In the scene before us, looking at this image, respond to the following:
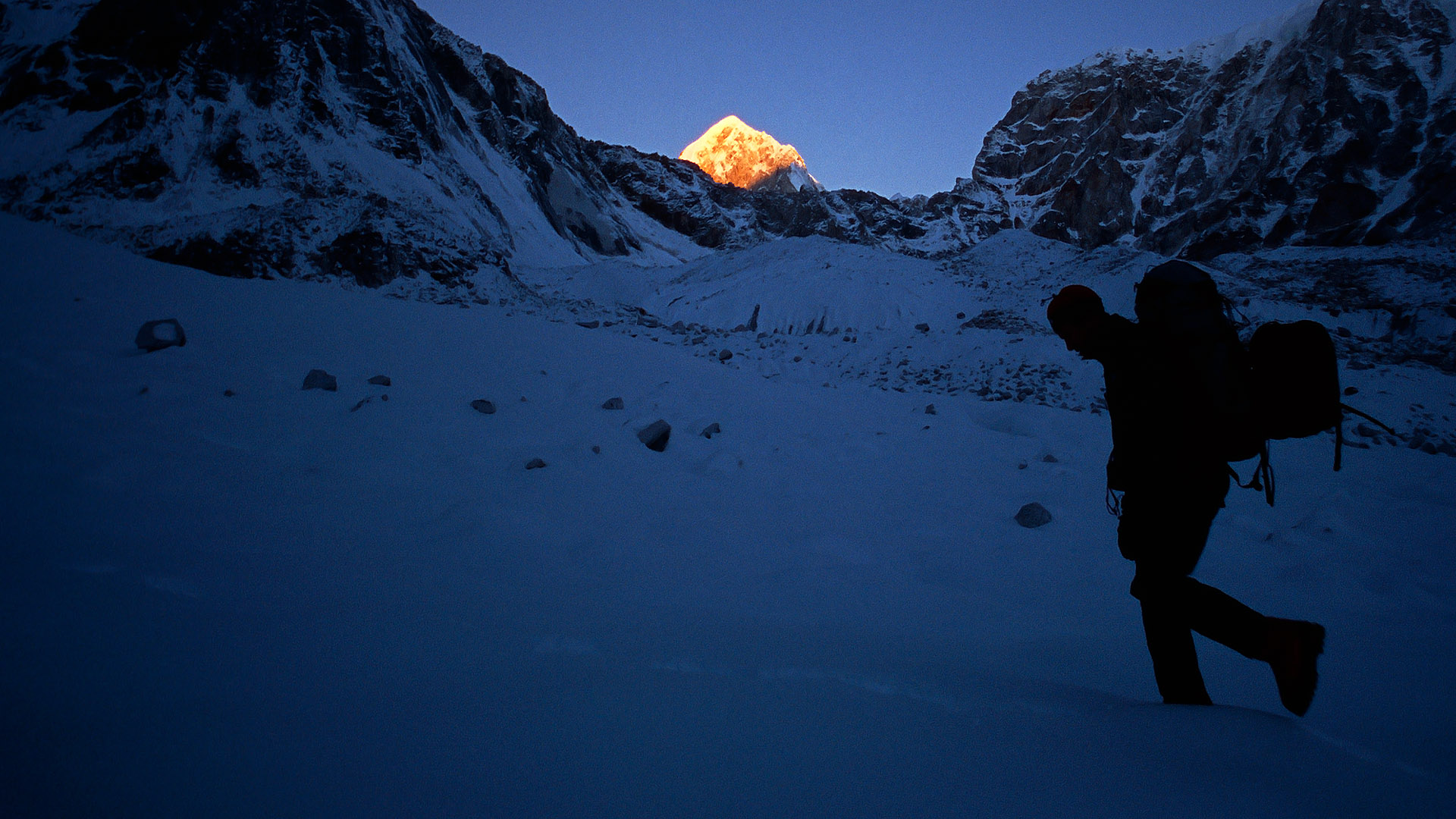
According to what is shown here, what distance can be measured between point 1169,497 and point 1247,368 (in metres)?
0.41

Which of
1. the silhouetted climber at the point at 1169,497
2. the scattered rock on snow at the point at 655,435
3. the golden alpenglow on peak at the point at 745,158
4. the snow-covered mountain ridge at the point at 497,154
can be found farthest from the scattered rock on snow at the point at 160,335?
the golden alpenglow on peak at the point at 745,158

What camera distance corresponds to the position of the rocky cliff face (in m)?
33.6

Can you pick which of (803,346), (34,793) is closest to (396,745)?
(34,793)

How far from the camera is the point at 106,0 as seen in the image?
23078mm

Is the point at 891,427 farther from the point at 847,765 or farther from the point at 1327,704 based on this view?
the point at 847,765

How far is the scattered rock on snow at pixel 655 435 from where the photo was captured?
4469mm

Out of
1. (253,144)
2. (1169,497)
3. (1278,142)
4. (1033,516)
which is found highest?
(1278,142)

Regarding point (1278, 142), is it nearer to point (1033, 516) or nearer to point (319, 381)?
point (1033, 516)

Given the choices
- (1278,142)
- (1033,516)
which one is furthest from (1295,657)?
(1278,142)

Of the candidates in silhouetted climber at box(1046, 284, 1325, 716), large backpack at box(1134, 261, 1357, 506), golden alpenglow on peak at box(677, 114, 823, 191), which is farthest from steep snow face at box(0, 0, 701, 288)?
golden alpenglow on peak at box(677, 114, 823, 191)

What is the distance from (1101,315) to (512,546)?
2.43m

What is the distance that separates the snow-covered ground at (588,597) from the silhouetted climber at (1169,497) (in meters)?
0.18

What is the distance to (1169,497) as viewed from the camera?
1685mm

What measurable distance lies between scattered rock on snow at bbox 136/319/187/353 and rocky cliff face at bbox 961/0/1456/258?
3241 cm
